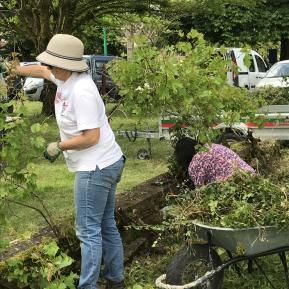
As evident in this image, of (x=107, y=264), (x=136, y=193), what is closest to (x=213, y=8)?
(x=136, y=193)

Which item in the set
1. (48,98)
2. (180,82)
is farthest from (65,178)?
(48,98)

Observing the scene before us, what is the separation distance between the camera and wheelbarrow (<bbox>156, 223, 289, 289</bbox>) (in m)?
3.45

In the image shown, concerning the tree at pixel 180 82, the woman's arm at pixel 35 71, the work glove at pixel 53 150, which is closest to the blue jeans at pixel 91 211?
the work glove at pixel 53 150

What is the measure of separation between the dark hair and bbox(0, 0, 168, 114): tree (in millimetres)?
10063

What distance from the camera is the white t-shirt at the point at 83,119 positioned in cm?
346

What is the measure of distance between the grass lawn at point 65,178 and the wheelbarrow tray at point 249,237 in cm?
160

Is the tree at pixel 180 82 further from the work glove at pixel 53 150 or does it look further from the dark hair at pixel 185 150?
the work glove at pixel 53 150

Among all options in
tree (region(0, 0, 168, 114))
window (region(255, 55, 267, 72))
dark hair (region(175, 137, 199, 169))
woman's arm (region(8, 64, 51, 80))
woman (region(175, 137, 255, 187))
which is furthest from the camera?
window (region(255, 55, 267, 72))

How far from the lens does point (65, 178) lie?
8078 mm

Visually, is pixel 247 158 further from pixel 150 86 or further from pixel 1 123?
pixel 1 123

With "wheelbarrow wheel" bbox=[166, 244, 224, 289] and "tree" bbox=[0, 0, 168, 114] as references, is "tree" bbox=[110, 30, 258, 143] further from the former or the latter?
"tree" bbox=[0, 0, 168, 114]

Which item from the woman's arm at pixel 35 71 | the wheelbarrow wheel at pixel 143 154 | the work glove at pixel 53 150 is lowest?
the wheelbarrow wheel at pixel 143 154

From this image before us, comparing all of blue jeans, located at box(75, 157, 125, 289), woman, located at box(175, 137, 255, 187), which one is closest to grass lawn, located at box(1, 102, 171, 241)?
woman, located at box(175, 137, 255, 187)

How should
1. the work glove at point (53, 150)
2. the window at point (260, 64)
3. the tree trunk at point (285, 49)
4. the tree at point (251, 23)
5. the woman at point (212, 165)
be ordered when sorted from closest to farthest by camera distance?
the work glove at point (53, 150) → the woman at point (212, 165) → the window at point (260, 64) → the tree at point (251, 23) → the tree trunk at point (285, 49)
